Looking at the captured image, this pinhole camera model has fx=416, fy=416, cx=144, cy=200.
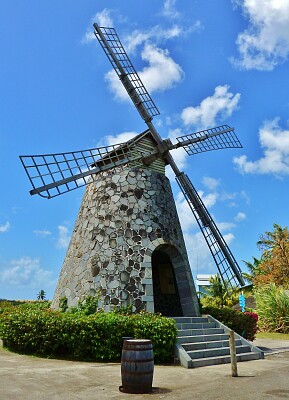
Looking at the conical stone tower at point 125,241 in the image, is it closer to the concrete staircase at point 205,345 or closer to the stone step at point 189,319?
the stone step at point 189,319

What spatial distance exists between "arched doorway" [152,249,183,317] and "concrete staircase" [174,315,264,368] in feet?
9.39

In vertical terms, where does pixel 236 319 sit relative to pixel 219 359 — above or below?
above

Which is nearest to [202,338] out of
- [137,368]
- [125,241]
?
[125,241]

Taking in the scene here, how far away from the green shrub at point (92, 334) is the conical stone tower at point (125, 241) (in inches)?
68.0

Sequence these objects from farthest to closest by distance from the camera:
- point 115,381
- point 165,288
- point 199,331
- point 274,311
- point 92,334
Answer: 1. point 274,311
2. point 165,288
3. point 199,331
4. point 92,334
5. point 115,381

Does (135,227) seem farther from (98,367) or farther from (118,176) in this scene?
(98,367)

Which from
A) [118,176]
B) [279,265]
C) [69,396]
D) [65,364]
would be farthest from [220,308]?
[279,265]

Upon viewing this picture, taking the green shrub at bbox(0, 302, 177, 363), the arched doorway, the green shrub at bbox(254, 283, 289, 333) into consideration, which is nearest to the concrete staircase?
the green shrub at bbox(0, 302, 177, 363)

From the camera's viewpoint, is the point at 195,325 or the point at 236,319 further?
the point at 236,319

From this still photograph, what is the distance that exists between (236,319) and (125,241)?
5.03 metres

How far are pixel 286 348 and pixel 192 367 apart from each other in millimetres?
7025

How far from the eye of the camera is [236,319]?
15.0 metres

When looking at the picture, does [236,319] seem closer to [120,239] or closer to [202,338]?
[202,338]

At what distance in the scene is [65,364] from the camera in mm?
10227
